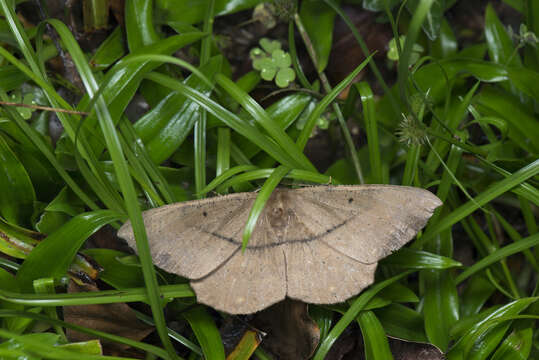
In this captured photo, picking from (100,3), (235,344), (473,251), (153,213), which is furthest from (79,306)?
(473,251)

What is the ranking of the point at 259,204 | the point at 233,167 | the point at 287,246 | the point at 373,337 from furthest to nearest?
the point at 233,167 → the point at 373,337 → the point at 287,246 → the point at 259,204

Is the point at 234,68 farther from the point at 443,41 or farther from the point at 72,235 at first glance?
the point at 72,235

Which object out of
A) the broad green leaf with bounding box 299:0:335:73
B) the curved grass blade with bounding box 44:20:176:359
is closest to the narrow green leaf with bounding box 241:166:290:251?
the curved grass blade with bounding box 44:20:176:359

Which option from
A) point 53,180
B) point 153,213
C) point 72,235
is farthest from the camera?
point 53,180

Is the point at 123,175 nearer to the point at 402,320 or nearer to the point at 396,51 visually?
the point at 402,320

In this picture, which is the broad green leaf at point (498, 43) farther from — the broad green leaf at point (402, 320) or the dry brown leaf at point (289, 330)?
the dry brown leaf at point (289, 330)

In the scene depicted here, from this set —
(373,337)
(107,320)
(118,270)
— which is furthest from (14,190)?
(373,337)
